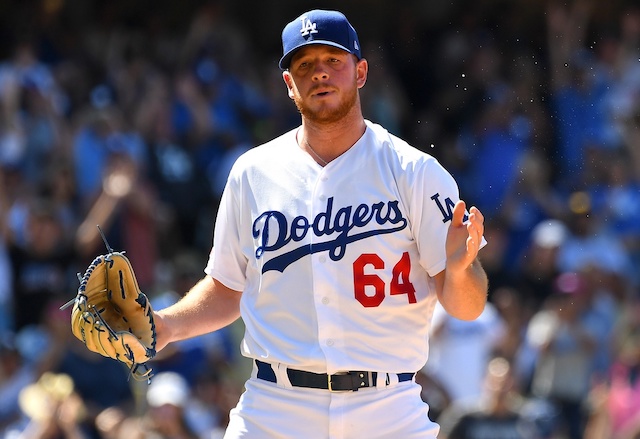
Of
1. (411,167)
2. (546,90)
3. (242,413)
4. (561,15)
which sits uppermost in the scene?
(561,15)

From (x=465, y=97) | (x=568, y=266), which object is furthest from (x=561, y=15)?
(x=568, y=266)

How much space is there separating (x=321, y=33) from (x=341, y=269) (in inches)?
30.7

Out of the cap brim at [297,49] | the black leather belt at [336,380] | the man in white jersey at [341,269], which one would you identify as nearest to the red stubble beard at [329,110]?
the man in white jersey at [341,269]

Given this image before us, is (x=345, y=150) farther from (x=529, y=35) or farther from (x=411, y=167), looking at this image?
(x=529, y=35)

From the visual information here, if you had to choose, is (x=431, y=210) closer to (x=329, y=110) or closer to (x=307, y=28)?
(x=329, y=110)

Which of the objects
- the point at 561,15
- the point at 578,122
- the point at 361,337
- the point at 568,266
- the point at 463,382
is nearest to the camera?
the point at 361,337

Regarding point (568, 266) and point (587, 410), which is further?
point (568, 266)

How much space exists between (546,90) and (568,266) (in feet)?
5.97

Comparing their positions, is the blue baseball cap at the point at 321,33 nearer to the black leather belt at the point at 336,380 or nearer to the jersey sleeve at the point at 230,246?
the jersey sleeve at the point at 230,246

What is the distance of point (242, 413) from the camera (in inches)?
162

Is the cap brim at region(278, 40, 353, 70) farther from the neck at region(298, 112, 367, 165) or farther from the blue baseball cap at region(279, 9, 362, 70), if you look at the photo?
the neck at region(298, 112, 367, 165)

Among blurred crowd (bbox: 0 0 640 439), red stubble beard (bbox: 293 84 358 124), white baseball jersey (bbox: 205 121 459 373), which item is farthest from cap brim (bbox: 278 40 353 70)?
blurred crowd (bbox: 0 0 640 439)

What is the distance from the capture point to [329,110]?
4.16 m

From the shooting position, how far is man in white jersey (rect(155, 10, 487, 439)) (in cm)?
401
